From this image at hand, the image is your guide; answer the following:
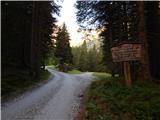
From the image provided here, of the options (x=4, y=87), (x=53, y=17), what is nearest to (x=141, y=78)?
(x=4, y=87)

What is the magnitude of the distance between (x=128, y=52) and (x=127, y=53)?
73 millimetres

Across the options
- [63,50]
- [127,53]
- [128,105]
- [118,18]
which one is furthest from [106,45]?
[63,50]

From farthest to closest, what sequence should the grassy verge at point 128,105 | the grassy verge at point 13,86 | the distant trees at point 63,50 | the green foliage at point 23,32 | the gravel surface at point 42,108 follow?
the distant trees at point 63,50 → the green foliage at point 23,32 → the grassy verge at point 13,86 → the gravel surface at point 42,108 → the grassy verge at point 128,105

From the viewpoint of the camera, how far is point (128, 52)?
14273 millimetres

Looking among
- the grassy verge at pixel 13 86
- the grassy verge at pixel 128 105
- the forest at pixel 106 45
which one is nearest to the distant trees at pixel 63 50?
the forest at pixel 106 45

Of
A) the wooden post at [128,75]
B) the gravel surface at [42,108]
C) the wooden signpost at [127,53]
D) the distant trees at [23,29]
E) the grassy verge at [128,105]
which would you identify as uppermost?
the distant trees at [23,29]

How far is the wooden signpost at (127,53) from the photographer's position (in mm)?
14031

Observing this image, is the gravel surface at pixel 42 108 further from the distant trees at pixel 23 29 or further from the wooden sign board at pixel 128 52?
the distant trees at pixel 23 29

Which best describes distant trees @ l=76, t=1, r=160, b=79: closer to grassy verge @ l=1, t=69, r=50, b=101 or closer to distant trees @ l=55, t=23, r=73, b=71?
grassy verge @ l=1, t=69, r=50, b=101

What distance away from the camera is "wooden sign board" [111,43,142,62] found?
14023 mm

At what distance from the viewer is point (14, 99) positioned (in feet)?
48.9

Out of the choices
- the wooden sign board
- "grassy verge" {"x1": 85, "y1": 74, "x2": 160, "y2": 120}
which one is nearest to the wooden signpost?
the wooden sign board

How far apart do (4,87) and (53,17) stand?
16519mm

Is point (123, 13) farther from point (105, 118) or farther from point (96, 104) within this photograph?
point (105, 118)
